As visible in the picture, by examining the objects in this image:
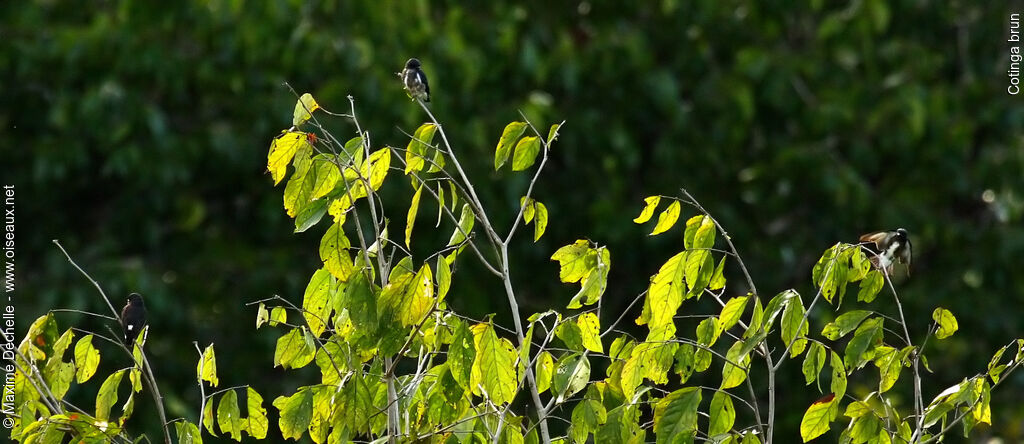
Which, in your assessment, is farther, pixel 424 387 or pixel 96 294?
pixel 96 294

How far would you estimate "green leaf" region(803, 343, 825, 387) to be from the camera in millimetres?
2443

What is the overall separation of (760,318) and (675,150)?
4824 millimetres

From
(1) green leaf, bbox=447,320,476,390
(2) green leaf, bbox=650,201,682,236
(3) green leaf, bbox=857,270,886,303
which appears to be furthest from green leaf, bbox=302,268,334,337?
(3) green leaf, bbox=857,270,886,303

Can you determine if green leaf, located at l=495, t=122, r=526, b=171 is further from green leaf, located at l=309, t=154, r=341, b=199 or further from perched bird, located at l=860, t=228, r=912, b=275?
perched bird, located at l=860, t=228, r=912, b=275

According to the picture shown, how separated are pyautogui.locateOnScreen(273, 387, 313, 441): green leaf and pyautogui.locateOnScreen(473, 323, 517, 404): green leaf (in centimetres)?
30

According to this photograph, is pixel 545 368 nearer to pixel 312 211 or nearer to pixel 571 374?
pixel 571 374

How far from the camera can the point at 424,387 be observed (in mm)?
2766

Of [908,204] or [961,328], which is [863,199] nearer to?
[908,204]

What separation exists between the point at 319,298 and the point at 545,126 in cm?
414

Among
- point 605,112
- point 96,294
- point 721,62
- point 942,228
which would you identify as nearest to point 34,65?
point 96,294

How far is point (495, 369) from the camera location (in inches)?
92.1

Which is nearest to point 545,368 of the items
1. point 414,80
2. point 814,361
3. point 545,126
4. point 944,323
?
point 814,361

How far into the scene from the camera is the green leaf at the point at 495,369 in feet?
7.66

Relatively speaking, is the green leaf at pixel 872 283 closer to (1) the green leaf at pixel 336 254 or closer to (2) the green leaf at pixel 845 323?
(2) the green leaf at pixel 845 323
